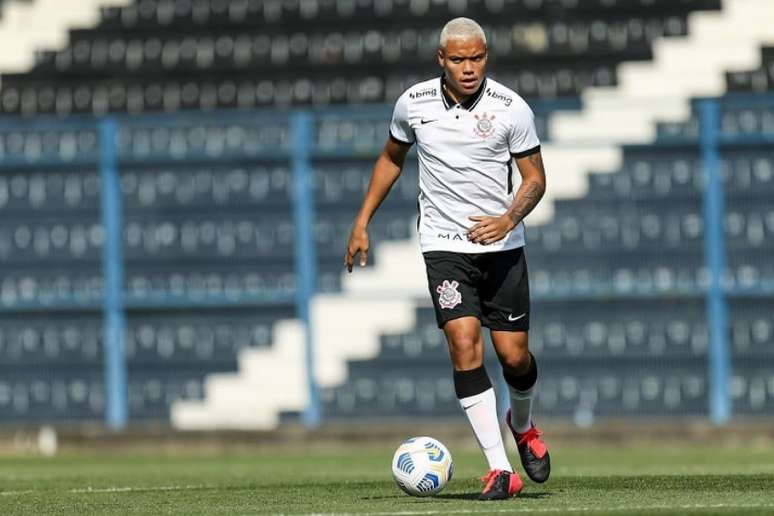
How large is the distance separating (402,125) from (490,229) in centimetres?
75

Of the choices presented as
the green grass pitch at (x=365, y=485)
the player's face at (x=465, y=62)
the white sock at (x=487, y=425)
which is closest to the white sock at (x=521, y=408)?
the green grass pitch at (x=365, y=485)

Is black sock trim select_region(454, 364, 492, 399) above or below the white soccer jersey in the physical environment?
below

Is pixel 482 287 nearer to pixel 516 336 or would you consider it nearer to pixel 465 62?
pixel 516 336

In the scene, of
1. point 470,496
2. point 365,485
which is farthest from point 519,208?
point 365,485

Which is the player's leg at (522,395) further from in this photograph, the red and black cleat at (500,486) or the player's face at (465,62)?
the player's face at (465,62)

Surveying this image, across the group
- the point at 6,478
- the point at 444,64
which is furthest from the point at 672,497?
the point at 6,478

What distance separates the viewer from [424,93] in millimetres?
7723

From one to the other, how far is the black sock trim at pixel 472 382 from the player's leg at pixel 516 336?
1.04 feet

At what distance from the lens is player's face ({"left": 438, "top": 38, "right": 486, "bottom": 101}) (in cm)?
738

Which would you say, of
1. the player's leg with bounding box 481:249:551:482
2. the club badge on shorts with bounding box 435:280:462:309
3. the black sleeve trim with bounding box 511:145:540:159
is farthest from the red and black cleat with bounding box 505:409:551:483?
the black sleeve trim with bounding box 511:145:540:159

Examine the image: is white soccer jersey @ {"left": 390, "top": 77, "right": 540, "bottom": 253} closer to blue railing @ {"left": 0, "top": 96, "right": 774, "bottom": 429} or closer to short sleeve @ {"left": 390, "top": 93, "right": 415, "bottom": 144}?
short sleeve @ {"left": 390, "top": 93, "right": 415, "bottom": 144}

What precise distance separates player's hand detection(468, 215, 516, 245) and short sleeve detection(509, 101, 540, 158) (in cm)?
37

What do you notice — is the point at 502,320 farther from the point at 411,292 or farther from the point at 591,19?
the point at 591,19

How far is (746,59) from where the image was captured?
15.9 metres
